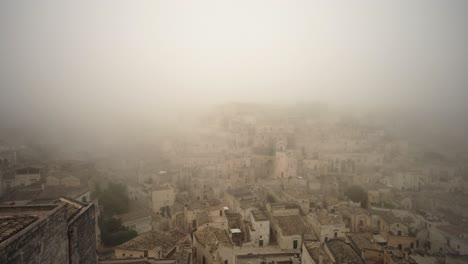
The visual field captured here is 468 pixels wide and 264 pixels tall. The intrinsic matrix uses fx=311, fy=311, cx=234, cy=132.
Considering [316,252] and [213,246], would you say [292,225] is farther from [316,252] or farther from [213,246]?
[213,246]

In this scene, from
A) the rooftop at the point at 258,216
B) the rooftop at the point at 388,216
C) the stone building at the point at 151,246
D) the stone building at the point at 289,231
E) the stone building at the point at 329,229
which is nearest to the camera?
the stone building at the point at 151,246

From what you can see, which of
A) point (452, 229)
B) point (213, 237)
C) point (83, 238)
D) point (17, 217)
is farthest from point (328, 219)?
point (17, 217)

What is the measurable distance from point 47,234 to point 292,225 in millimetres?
10010

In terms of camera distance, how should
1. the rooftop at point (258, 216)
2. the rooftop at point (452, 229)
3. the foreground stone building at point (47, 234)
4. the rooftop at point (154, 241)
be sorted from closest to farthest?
the foreground stone building at point (47, 234)
the rooftop at point (154, 241)
the rooftop at point (258, 216)
the rooftop at point (452, 229)

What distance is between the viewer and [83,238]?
4609mm

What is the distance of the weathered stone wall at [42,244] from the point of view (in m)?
3.01

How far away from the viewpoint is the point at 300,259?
1096 centimetres

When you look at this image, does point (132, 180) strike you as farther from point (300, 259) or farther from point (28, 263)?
point (28, 263)

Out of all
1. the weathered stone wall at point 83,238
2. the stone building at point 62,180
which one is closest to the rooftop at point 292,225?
the weathered stone wall at point 83,238

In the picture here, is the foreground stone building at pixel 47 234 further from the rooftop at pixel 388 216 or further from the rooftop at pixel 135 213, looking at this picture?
the rooftop at pixel 388 216

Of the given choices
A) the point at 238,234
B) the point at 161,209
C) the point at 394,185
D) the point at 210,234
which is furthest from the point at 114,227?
the point at 394,185

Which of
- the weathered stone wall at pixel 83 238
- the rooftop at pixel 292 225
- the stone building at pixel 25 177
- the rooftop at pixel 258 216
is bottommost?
the rooftop at pixel 292 225

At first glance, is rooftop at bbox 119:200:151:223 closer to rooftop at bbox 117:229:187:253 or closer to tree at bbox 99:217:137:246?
tree at bbox 99:217:137:246

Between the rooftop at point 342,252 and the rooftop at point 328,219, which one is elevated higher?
the rooftop at point 328,219
